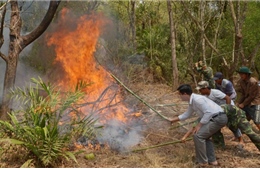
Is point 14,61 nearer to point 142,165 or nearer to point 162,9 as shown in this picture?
point 142,165

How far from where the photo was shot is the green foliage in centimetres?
593

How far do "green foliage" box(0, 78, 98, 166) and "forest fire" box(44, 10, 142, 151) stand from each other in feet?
3.10

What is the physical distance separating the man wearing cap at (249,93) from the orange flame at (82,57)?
9.40 ft

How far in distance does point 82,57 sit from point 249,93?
4668mm

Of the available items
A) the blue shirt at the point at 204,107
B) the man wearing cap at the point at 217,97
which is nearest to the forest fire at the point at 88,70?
the man wearing cap at the point at 217,97

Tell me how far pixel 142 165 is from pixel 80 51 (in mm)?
4544

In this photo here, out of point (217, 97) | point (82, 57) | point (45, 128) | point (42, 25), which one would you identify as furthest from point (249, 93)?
point (42, 25)

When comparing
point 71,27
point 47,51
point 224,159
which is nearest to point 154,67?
point 47,51

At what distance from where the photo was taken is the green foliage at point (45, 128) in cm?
593

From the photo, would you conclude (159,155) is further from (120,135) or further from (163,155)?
(120,135)

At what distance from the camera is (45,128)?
5875 mm

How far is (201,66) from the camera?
7844 millimetres

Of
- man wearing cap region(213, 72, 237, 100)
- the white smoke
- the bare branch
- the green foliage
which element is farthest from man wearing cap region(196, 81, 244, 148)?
the bare branch

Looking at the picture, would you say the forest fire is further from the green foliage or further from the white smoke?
the green foliage
